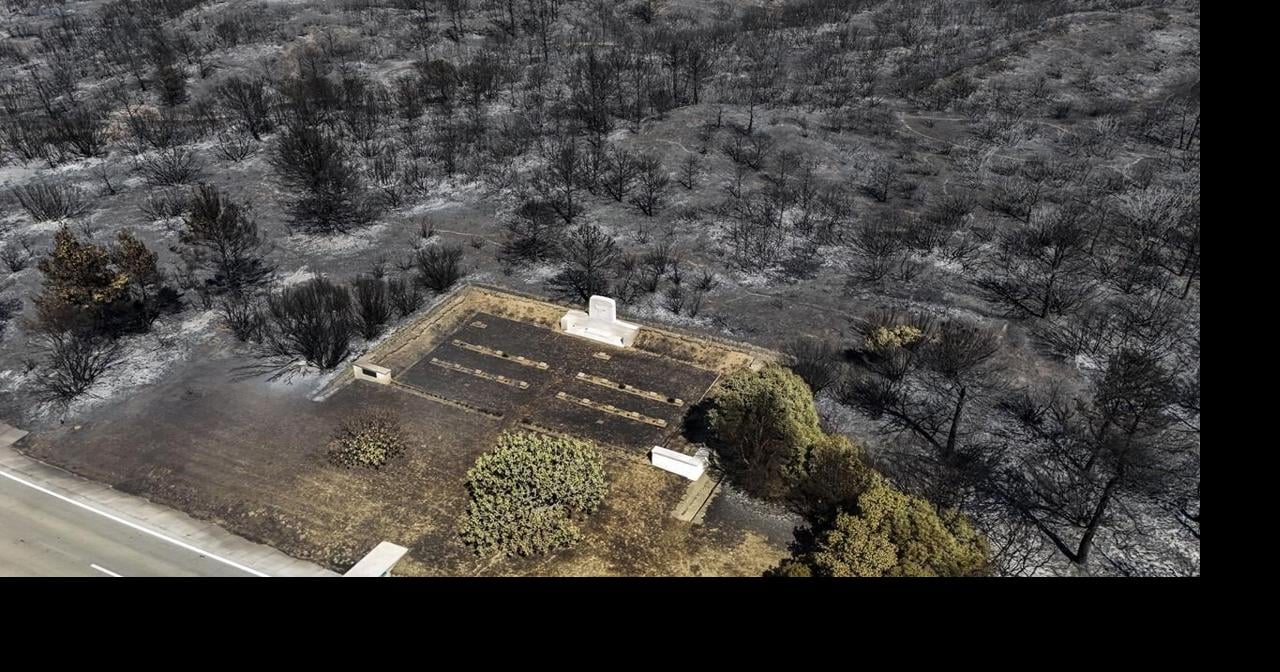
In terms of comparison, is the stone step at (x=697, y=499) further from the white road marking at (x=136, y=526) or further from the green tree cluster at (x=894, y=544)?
the white road marking at (x=136, y=526)

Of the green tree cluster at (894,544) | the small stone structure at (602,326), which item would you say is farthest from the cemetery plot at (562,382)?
the green tree cluster at (894,544)

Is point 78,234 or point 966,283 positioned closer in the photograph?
point 966,283

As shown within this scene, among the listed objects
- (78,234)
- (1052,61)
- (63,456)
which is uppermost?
(1052,61)

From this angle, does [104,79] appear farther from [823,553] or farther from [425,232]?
[823,553]

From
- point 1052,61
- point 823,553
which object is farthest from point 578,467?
point 1052,61

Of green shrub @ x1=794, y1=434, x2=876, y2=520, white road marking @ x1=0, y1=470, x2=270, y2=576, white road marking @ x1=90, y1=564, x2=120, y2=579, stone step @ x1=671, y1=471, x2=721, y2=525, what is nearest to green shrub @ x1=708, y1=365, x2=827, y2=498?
green shrub @ x1=794, y1=434, x2=876, y2=520

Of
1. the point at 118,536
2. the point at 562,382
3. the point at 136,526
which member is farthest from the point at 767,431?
the point at 118,536

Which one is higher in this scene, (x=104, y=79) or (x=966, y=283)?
(x=104, y=79)
